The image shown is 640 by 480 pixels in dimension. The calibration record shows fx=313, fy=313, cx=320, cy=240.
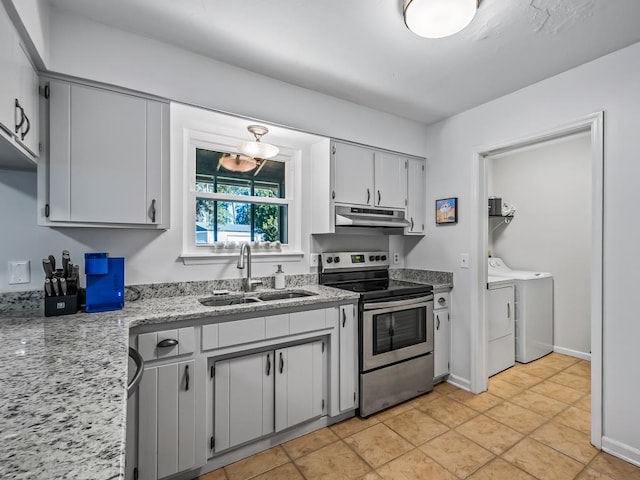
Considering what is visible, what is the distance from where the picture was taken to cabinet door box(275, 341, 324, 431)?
77.2 inches

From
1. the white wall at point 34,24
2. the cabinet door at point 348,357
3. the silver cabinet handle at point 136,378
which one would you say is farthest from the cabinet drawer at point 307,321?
the white wall at point 34,24

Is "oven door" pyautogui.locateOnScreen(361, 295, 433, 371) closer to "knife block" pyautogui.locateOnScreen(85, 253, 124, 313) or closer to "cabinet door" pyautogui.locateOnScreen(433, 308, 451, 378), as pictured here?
"cabinet door" pyautogui.locateOnScreen(433, 308, 451, 378)

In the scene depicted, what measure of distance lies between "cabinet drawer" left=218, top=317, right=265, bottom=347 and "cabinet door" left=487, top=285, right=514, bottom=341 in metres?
2.27

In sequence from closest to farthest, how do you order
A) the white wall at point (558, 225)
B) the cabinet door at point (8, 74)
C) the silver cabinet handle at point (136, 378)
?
the silver cabinet handle at point (136, 378) → the cabinet door at point (8, 74) → the white wall at point (558, 225)

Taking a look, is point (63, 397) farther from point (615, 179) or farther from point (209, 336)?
point (615, 179)

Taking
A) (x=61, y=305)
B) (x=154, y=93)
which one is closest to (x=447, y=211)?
(x=154, y=93)

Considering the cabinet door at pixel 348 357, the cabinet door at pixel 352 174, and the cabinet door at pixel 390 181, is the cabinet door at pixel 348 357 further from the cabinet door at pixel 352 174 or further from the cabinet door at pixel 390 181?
the cabinet door at pixel 390 181

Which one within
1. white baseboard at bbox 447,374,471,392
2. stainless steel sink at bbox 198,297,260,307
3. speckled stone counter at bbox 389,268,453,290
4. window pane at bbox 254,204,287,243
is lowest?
white baseboard at bbox 447,374,471,392

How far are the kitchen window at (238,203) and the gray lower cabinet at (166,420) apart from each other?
0.99 meters

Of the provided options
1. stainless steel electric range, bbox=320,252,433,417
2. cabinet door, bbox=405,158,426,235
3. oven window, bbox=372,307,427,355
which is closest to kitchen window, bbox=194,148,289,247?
stainless steel electric range, bbox=320,252,433,417

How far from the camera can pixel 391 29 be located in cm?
173

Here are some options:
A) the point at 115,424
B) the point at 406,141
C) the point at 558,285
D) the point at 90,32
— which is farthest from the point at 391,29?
the point at 558,285

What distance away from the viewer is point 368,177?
2723 mm

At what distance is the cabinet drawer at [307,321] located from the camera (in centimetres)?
199
